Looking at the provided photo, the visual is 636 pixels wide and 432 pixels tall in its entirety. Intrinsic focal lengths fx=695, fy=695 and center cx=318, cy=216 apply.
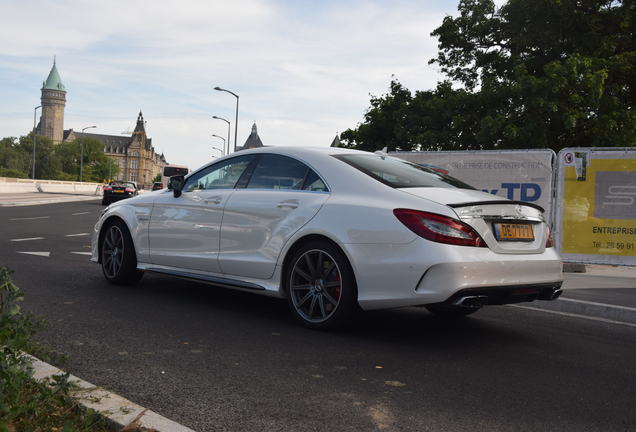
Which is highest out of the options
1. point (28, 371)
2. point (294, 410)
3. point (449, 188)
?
point (449, 188)

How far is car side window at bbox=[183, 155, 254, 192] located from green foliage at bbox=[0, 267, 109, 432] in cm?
308

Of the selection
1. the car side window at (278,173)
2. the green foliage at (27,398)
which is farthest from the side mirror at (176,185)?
the green foliage at (27,398)

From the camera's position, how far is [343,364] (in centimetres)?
428

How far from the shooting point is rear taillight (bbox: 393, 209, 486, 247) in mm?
4621

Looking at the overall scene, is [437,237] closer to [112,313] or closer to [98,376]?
[98,376]

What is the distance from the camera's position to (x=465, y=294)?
457 centimetres

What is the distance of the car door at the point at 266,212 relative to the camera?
545cm

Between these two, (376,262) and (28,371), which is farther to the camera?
(376,262)

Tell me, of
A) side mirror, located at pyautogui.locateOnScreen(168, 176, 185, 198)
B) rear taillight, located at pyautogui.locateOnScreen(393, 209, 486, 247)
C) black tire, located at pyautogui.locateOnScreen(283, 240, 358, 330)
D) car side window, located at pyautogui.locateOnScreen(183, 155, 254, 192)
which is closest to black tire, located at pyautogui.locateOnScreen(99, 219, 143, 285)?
side mirror, located at pyautogui.locateOnScreen(168, 176, 185, 198)

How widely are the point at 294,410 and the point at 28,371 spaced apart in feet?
3.99

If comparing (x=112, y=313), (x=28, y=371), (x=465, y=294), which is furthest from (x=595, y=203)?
(x=28, y=371)

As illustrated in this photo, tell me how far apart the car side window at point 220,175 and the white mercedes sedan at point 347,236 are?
0.01 meters

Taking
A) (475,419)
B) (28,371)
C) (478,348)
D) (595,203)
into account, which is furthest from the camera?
(595,203)

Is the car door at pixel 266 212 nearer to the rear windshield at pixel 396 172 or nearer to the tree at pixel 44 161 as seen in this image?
the rear windshield at pixel 396 172
